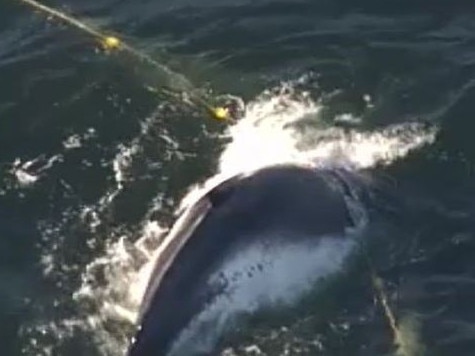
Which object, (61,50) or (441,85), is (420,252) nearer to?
(441,85)

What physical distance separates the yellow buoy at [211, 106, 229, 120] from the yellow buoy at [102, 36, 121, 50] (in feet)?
5.68

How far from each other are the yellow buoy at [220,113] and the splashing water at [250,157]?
0.66ft

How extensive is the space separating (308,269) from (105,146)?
3.58 m

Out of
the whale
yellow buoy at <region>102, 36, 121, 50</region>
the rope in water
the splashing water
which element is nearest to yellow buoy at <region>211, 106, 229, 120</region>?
the rope in water

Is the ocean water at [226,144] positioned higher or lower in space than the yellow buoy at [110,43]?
lower

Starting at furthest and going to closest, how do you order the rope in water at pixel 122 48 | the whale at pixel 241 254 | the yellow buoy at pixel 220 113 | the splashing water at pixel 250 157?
the rope in water at pixel 122 48, the yellow buoy at pixel 220 113, the splashing water at pixel 250 157, the whale at pixel 241 254

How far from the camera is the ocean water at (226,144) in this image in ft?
43.9

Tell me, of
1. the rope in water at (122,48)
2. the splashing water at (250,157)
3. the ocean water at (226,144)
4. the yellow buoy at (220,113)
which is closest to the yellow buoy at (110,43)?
the rope in water at (122,48)

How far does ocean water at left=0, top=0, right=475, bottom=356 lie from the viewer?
1338 cm

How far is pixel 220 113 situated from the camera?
16.2 meters

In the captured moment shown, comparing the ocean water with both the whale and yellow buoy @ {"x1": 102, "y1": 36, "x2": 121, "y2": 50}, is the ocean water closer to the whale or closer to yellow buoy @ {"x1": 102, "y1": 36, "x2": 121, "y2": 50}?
yellow buoy @ {"x1": 102, "y1": 36, "x2": 121, "y2": 50}

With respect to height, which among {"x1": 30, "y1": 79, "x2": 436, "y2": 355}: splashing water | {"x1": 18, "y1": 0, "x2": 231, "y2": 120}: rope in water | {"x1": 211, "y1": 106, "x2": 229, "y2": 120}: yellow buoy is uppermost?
{"x1": 18, "y1": 0, "x2": 231, "y2": 120}: rope in water

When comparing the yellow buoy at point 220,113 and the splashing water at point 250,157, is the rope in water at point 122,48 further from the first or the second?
the splashing water at point 250,157

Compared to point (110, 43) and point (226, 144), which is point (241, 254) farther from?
point (110, 43)
